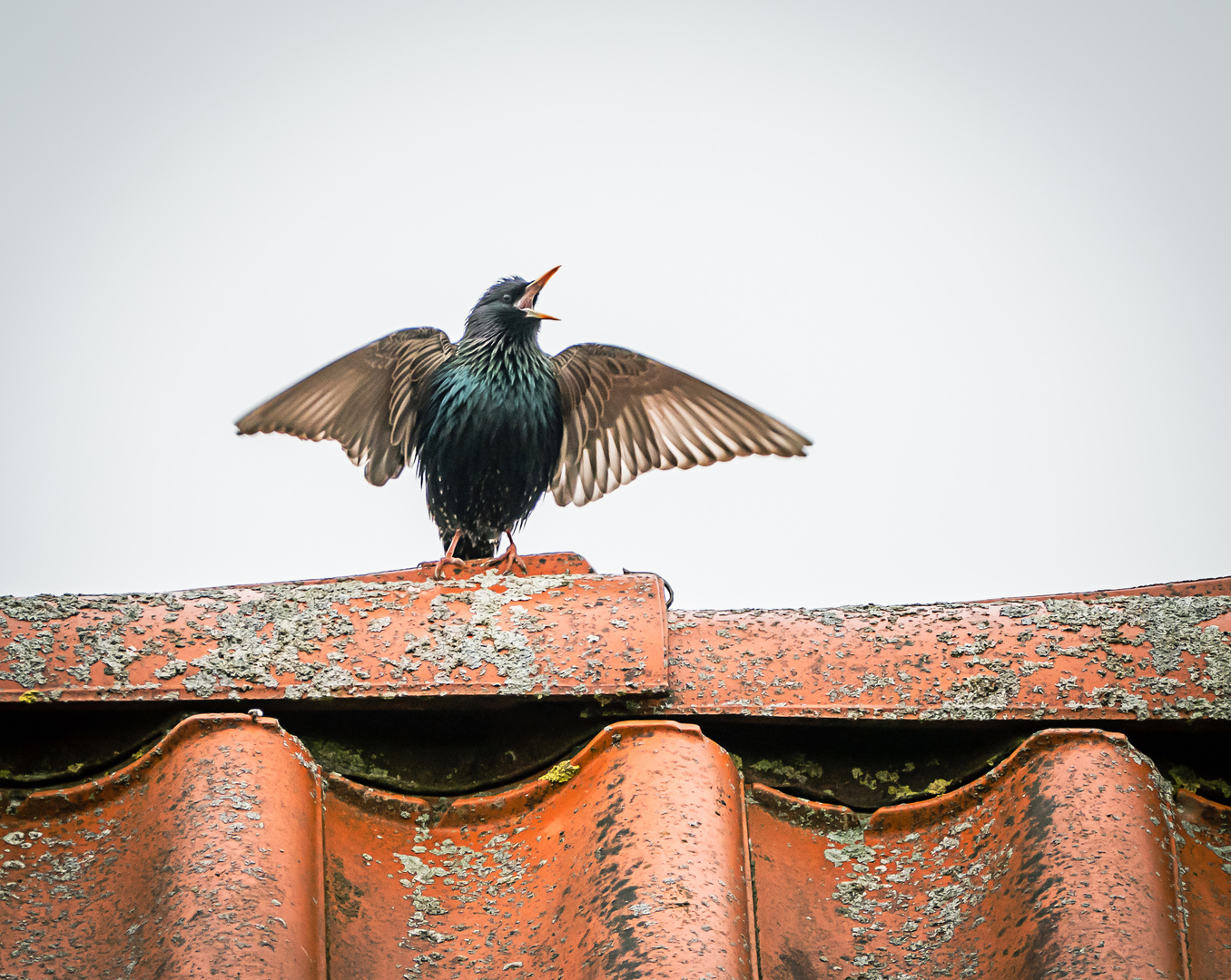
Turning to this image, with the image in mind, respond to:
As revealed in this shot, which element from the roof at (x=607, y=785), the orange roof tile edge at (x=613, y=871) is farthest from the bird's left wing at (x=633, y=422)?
the orange roof tile edge at (x=613, y=871)

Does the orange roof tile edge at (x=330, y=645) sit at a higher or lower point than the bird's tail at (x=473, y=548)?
lower

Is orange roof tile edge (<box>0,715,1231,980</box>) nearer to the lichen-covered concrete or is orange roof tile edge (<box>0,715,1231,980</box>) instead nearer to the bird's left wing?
the lichen-covered concrete

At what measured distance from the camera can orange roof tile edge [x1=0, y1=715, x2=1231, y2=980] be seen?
147cm

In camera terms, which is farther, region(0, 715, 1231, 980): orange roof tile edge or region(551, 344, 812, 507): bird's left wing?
region(551, 344, 812, 507): bird's left wing

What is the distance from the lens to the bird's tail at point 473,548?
191 inches

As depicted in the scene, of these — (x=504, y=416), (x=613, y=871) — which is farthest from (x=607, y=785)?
(x=504, y=416)

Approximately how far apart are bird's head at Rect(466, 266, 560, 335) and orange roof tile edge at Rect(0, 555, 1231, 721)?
274cm

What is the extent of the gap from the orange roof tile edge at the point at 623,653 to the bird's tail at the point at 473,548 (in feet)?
9.31

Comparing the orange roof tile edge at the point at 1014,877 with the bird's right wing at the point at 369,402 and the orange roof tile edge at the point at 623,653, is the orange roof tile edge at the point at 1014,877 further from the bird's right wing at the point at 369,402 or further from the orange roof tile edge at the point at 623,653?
the bird's right wing at the point at 369,402

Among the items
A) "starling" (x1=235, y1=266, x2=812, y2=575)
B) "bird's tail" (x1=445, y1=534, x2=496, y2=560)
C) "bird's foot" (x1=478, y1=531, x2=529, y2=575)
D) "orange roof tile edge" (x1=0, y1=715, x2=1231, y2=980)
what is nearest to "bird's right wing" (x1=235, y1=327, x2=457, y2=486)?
"starling" (x1=235, y1=266, x2=812, y2=575)

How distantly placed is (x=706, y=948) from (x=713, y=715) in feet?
1.52

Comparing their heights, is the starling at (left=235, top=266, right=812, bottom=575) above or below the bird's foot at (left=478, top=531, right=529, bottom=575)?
above

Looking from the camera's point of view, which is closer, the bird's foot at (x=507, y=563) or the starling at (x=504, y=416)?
the bird's foot at (x=507, y=563)

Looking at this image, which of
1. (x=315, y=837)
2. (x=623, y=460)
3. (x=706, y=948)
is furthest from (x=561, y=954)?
(x=623, y=460)
